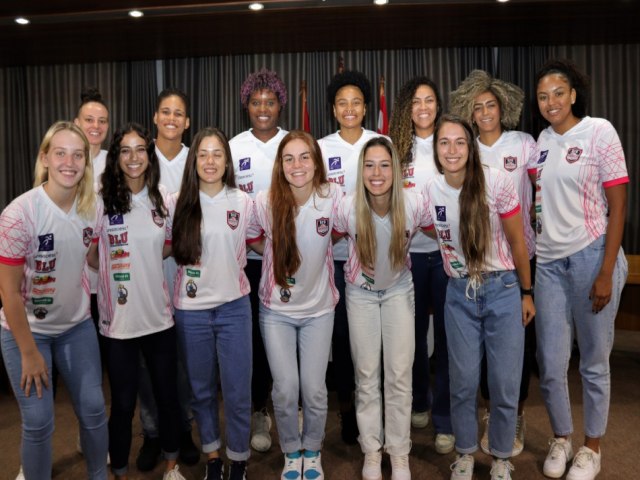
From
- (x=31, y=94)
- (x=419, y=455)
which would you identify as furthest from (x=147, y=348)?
(x=31, y=94)

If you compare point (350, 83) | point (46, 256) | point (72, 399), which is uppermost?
point (350, 83)

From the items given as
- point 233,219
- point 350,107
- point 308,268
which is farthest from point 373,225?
point 350,107

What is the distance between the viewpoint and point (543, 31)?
516 cm

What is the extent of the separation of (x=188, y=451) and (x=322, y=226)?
4.70ft

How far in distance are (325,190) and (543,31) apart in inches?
143

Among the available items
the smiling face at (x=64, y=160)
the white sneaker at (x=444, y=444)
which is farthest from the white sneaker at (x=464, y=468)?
the smiling face at (x=64, y=160)

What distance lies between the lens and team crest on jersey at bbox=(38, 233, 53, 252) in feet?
7.00

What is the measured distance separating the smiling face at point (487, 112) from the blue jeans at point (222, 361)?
1624 mm

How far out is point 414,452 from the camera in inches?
120

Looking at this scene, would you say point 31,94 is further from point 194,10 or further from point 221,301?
point 221,301

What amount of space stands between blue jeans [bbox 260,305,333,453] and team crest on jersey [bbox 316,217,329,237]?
395 mm

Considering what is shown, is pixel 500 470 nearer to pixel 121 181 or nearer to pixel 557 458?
pixel 557 458

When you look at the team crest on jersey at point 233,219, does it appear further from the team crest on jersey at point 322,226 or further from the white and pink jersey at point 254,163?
the white and pink jersey at point 254,163

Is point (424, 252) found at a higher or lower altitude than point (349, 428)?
higher
